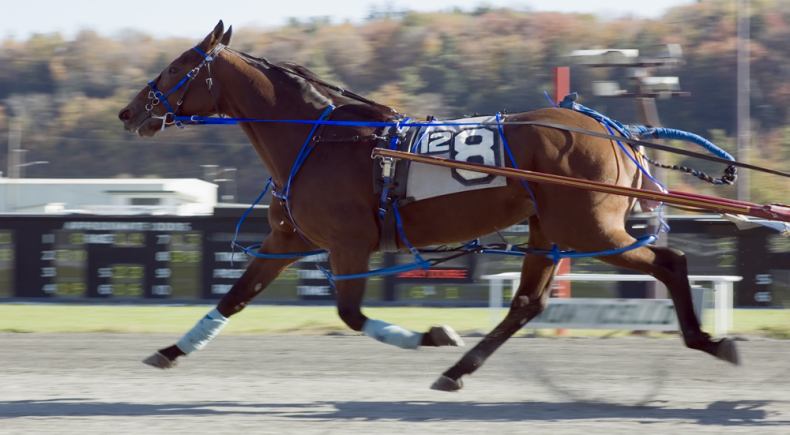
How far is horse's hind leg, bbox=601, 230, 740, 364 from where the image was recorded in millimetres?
4953

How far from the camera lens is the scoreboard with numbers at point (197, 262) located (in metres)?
11.2

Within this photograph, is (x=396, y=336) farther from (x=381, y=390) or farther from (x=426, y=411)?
(x=381, y=390)

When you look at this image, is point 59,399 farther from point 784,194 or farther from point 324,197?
point 784,194

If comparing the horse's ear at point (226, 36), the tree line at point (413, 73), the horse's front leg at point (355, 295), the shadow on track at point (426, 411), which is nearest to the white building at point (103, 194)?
the tree line at point (413, 73)

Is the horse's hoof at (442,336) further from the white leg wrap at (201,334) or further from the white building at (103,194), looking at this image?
the white building at (103,194)

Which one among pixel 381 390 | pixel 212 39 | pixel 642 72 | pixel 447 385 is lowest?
pixel 381 390

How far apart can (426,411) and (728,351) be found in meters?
1.63

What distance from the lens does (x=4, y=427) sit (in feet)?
14.8

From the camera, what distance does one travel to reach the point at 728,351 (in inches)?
193

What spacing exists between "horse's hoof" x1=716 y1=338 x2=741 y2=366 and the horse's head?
3214mm

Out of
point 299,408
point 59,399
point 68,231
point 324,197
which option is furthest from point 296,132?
point 68,231

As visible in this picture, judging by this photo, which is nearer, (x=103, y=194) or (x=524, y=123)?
(x=524, y=123)

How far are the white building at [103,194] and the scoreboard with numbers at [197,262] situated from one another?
9.36 meters

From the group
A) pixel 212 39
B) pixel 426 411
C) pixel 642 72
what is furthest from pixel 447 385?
pixel 642 72
